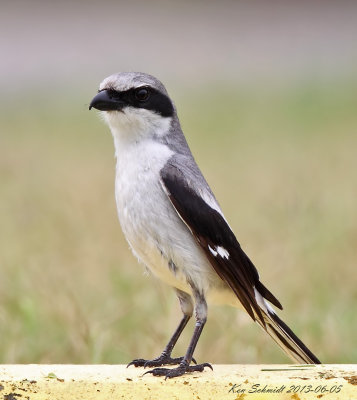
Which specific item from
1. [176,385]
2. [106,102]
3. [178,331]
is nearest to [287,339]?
[178,331]

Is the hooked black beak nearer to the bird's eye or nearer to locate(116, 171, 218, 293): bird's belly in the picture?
the bird's eye

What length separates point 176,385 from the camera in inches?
126

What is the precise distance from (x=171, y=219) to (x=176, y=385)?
0.77 meters

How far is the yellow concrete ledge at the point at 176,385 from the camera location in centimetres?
305

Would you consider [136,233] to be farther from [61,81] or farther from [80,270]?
[61,81]

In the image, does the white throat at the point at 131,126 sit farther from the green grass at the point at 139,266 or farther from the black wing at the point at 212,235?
the green grass at the point at 139,266

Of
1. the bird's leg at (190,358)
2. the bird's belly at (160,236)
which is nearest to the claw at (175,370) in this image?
the bird's leg at (190,358)

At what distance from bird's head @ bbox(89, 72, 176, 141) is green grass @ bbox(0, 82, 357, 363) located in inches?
20.5

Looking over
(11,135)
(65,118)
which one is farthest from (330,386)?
(65,118)

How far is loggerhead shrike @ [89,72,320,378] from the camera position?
369 centimetres

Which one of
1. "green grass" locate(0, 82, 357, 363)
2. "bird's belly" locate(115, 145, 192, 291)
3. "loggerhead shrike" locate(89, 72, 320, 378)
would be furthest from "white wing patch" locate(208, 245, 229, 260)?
"green grass" locate(0, 82, 357, 363)

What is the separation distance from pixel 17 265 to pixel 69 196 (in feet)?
6.55

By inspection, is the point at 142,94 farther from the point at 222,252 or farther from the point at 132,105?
the point at 222,252

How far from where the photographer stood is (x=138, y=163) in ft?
12.5
